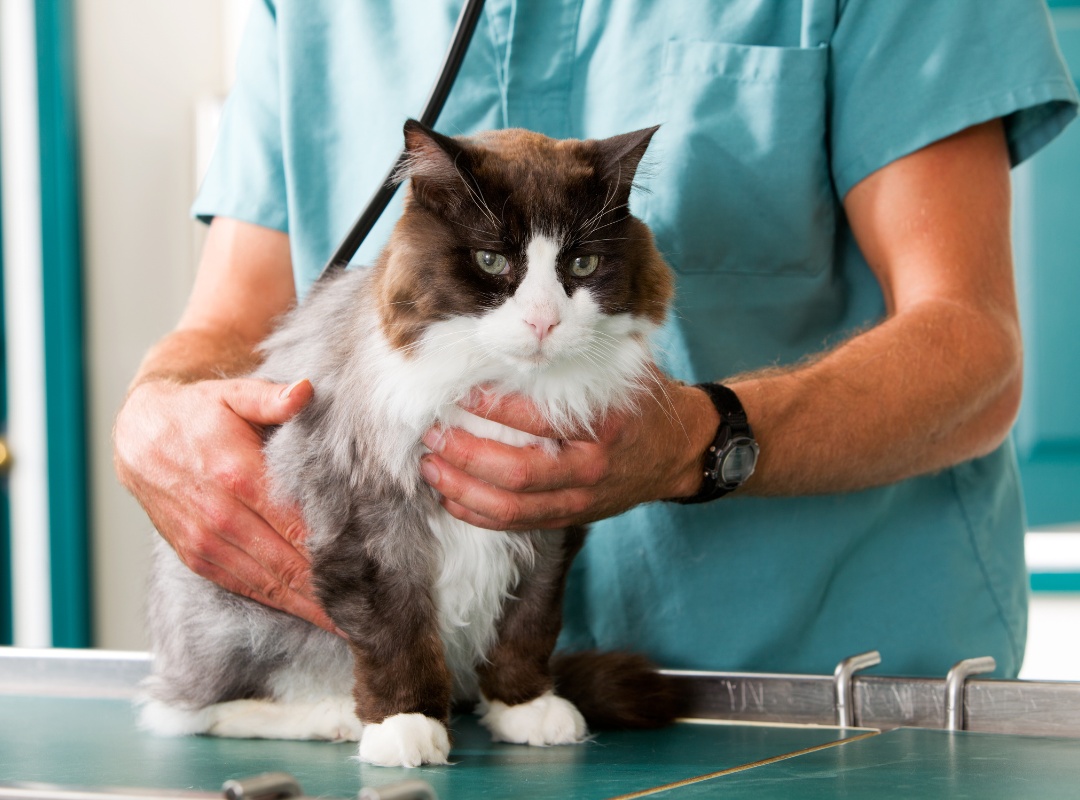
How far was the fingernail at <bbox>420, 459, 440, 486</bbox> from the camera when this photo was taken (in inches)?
44.6

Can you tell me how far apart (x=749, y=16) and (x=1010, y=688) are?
37.8 inches

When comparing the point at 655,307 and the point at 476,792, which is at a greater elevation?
the point at 655,307

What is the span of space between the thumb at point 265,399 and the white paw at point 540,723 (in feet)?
1.39

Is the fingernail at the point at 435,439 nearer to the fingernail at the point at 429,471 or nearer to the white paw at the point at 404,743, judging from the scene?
the fingernail at the point at 429,471

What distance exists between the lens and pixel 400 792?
2.65 ft

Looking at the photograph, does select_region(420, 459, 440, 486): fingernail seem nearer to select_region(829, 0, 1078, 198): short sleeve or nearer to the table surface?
the table surface

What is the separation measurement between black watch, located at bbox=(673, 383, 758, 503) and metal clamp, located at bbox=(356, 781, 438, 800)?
0.55 metres

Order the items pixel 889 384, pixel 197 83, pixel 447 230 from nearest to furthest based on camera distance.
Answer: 1. pixel 447 230
2. pixel 889 384
3. pixel 197 83

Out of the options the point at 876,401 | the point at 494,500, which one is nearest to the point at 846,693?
the point at 876,401

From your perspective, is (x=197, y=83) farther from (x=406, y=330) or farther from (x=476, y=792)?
(x=476, y=792)

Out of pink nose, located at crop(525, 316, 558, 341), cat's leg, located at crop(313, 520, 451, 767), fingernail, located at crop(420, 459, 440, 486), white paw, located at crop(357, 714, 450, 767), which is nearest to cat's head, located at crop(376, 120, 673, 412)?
pink nose, located at crop(525, 316, 558, 341)

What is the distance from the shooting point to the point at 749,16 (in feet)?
5.07

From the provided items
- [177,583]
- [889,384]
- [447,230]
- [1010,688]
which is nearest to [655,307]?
[447,230]

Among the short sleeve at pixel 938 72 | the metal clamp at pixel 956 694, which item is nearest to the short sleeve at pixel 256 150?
the short sleeve at pixel 938 72
